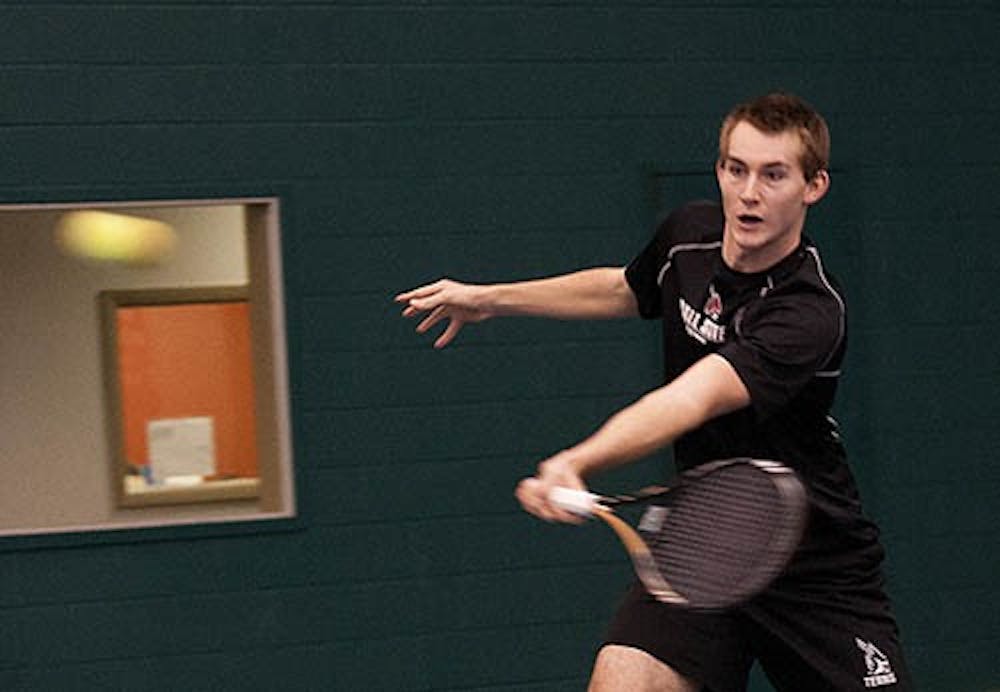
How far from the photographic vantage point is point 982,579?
906 centimetres

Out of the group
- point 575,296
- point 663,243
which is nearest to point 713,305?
point 663,243

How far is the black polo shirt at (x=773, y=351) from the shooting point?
4895 millimetres

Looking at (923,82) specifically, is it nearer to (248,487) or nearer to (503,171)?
(503,171)

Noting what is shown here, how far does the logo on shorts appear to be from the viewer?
5.19 metres

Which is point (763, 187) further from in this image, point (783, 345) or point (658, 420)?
point (658, 420)

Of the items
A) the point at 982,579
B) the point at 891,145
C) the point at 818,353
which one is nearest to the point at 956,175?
the point at 891,145

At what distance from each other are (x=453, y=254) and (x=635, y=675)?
3404mm

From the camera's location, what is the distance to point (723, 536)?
4781mm

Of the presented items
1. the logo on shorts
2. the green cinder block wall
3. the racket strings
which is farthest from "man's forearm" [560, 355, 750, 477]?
the green cinder block wall

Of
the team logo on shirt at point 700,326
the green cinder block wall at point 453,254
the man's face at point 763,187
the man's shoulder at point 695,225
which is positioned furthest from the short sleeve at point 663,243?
the green cinder block wall at point 453,254

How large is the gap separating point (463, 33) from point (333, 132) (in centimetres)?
60

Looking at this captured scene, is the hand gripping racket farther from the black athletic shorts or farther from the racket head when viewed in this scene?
the black athletic shorts

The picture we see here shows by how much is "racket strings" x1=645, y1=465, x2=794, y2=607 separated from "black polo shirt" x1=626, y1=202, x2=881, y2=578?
0.60 feet

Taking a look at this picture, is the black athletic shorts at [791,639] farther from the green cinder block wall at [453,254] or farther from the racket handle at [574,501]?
the green cinder block wall at [453,254]
